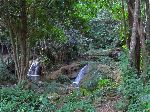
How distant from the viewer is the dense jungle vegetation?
8672 mm

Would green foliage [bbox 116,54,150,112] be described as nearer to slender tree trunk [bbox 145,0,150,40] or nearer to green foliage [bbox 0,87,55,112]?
slender tree trunk [bbox 145,0,150,40]

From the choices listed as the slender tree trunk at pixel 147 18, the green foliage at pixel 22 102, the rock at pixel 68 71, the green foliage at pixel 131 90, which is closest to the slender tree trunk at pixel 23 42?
the green foliage at pixel 22 102

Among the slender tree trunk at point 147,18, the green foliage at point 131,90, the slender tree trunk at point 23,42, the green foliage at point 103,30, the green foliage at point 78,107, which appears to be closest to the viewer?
the green foliage at point 131,90

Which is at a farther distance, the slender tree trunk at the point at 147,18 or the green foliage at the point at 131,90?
the slender tree trunk at the point at 147,18

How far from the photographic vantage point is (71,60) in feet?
72.3

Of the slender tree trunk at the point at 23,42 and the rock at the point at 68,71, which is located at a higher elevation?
the slender tree trunk at the point at 23,42

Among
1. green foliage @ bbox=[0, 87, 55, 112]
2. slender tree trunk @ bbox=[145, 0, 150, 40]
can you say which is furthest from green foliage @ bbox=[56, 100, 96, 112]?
slender tree trunk @ bbox=[145, 0, 150, 40]

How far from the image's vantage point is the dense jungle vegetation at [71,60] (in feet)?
28.5

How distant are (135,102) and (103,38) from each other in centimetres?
1754

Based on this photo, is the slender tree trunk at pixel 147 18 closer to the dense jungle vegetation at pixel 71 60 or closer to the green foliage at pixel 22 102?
the dense jungle vegetation at pixel 71 60

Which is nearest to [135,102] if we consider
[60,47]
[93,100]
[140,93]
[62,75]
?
[140,93]

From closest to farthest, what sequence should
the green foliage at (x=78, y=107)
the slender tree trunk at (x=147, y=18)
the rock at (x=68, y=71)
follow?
1. the green foliage at (x=78, y=107)
2. the slender tree trunk at (x=147, y=18)
3. the rock at (x=68, y=71)

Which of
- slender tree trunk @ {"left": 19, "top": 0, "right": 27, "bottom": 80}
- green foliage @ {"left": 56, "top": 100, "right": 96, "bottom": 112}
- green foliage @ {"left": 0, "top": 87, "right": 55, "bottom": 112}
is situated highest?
slender tree trunk @ {"left": 19, "top": 0, "right": 27, "bottom": 80}

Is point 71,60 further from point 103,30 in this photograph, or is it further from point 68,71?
point 103,30
